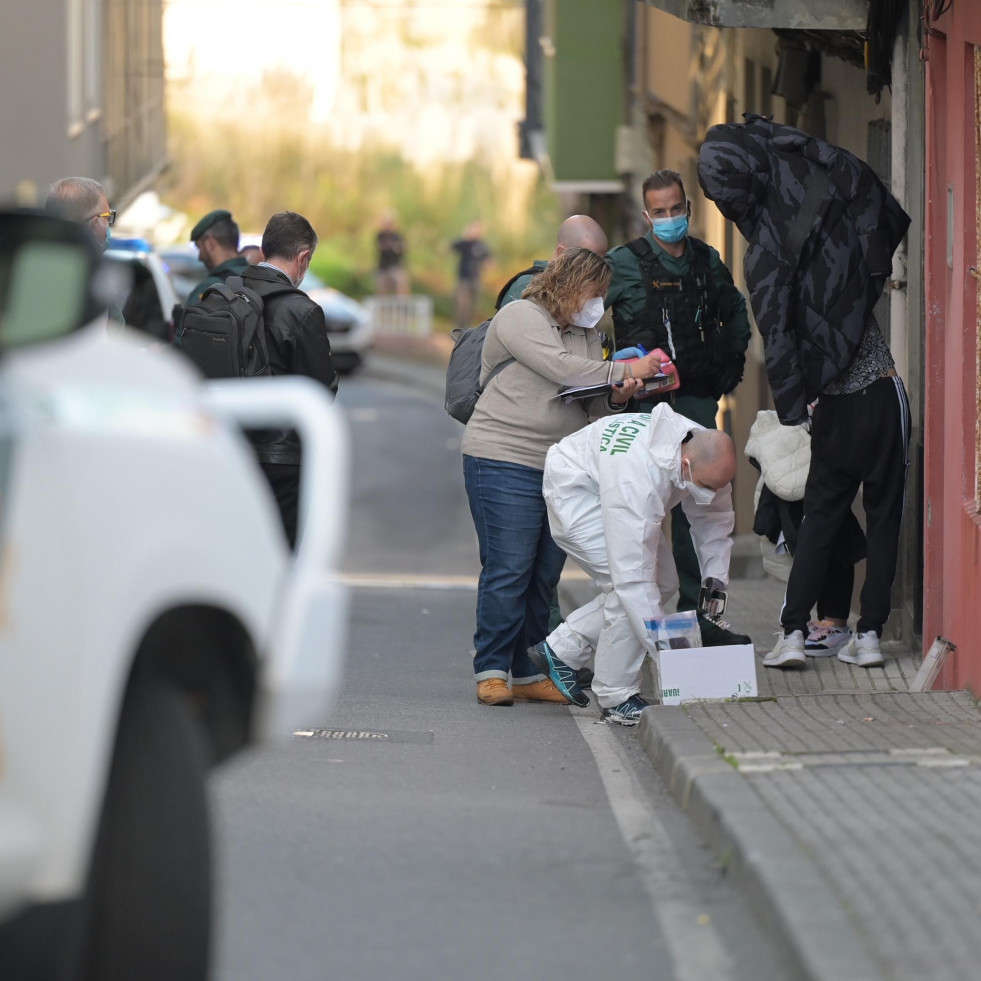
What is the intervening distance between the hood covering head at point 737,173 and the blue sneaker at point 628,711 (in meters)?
2.01

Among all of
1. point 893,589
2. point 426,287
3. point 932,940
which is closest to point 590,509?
point 893,589

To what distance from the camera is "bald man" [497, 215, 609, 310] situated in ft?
28.2

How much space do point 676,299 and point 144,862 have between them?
238 inches

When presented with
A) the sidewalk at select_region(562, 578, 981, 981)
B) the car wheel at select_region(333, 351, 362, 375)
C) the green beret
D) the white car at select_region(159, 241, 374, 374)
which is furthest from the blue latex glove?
the car wheel at select_region(333, 351, 362, 375)

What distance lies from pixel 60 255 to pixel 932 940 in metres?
2.42

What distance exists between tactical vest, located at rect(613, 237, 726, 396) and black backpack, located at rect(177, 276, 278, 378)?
1.77 m

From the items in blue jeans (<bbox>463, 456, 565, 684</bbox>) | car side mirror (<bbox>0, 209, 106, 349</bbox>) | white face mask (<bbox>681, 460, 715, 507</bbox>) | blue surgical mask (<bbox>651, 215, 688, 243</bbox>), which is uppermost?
blue surgical mask (<bbox>651, 215, 688, 243</bbox>)

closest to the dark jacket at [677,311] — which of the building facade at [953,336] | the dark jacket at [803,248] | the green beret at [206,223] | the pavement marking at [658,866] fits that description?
the dark jacket at [803,248]

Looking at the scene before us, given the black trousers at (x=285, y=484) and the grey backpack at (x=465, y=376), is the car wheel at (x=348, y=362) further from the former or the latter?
the black trousers at (x=285, y=484)

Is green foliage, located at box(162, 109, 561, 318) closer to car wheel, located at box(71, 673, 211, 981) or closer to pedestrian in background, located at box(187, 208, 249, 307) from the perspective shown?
pedestrian in background, located at box(187, 208, 249, 307)

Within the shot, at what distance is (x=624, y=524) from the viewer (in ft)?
24.6

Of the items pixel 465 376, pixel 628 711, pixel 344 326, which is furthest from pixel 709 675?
pixel 344 326

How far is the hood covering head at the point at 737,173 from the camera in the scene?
27.0 feet

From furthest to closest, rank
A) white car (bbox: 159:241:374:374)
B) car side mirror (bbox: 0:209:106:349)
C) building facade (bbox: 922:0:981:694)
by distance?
1. white car (bbox: 159:241:374:374)
2. building facade (bbox: 922:0:981:694)
3. car side mirror (bbox: 0:209:106:349)
